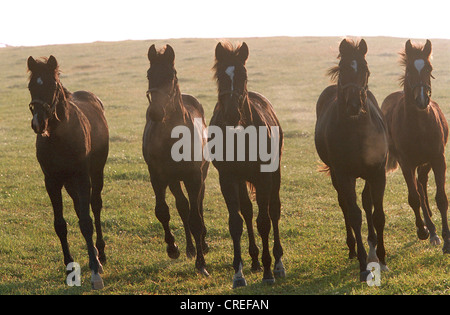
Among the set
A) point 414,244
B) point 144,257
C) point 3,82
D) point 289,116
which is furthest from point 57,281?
point 3,82

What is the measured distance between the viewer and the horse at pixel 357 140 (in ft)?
22.2

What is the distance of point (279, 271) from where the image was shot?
24.9ft

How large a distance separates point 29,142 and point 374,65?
26697 mm

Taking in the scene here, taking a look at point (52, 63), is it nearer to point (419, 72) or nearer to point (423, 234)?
point (419, 72)

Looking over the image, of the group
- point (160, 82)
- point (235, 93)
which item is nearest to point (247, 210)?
point (235, 93)

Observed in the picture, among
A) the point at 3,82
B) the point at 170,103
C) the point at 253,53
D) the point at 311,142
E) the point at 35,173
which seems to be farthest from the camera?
the point at 253,53

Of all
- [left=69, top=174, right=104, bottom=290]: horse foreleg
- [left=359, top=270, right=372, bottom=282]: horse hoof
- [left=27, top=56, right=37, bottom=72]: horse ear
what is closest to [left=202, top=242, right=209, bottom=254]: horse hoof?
[left=69, top=174, right=104, bottom=290]: horse foreleg

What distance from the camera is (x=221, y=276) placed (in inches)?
312

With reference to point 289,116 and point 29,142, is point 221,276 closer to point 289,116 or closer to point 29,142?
point 29,142

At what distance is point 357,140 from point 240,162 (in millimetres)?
1587

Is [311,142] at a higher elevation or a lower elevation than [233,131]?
lower

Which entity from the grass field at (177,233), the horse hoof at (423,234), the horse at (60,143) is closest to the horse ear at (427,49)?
the grass field at (177,233)

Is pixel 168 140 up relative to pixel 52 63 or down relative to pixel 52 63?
down

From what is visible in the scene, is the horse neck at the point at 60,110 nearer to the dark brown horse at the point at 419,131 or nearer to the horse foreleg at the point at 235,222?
the horse foreleg at the point at 235,222
